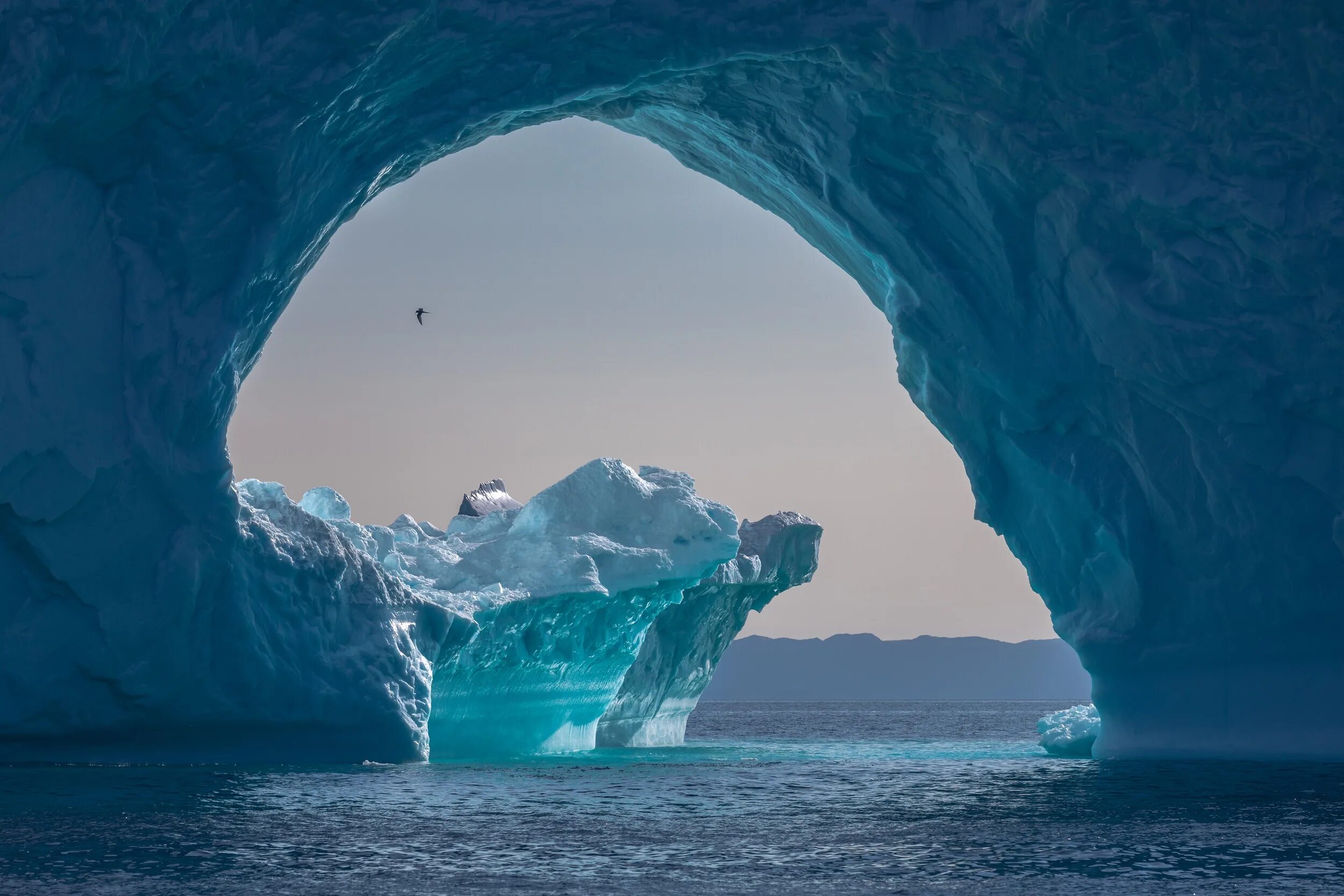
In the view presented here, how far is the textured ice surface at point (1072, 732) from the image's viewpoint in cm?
1984

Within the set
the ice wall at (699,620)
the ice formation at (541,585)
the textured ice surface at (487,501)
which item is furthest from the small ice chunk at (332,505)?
the ice wall at (699,620)

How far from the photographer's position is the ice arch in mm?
12766

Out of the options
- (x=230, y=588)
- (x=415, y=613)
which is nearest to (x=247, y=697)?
(x=230, y=588)

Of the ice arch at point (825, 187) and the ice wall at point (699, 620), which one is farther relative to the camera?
the ice wall at point (699, 620)

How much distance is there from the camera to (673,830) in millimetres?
9789

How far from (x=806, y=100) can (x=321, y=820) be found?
8941mm

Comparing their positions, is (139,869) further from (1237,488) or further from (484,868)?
(1237,488)

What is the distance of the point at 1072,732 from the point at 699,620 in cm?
1215

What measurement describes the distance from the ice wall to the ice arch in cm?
1493

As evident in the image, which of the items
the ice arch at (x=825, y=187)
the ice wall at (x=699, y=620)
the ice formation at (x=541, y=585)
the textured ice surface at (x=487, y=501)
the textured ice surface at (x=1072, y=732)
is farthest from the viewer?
the ice wall at (x=699, y=620)

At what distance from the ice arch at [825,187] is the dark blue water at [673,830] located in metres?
1.50

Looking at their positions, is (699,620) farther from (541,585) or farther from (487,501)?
(541,585)

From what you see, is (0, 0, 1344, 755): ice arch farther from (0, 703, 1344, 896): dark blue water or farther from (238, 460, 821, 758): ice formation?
(238, 460, 821, 758): ice formation

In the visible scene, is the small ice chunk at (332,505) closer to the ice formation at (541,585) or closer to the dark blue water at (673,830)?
the ice formation at (541,585)
